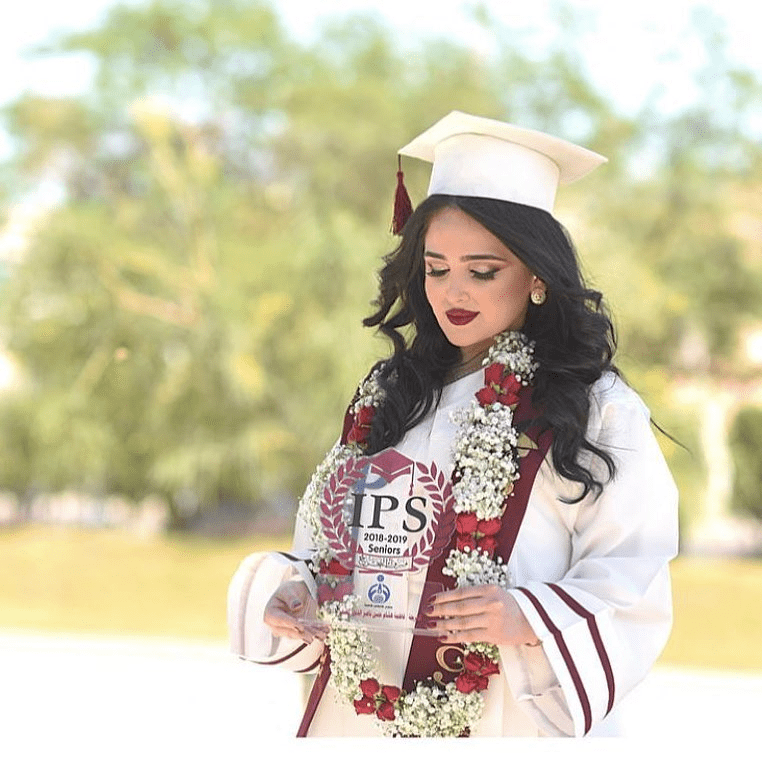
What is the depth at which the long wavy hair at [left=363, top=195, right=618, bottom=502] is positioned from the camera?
1.83 meters

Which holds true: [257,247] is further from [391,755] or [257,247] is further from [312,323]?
[391,755]

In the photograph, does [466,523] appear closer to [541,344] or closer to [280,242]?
[541,344]

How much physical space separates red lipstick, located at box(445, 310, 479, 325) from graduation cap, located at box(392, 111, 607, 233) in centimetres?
17

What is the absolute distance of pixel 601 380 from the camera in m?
1.90

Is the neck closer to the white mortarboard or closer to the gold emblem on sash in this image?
the white mortarboard

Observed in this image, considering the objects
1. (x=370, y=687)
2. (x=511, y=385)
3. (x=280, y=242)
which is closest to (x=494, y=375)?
(x=511, y=385)

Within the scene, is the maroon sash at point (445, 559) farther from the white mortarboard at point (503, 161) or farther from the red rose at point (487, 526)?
the white mortarboard at point (503, 161)

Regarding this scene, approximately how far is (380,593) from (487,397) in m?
0.32

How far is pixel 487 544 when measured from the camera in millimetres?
1788

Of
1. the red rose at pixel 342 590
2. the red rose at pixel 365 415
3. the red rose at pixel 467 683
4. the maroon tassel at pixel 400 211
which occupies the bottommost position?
the red rose at pixel 467 683

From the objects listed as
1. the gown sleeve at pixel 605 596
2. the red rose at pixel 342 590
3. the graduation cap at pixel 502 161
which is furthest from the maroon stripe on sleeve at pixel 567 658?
the graduation cap at pixel 502 161

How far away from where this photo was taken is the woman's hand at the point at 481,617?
5.48 feet

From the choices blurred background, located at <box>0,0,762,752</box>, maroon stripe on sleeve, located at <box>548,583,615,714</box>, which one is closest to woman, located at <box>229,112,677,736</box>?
maroon stripe on sleeve, located at <box>548,583,615,714</box>

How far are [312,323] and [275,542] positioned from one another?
1986mm
